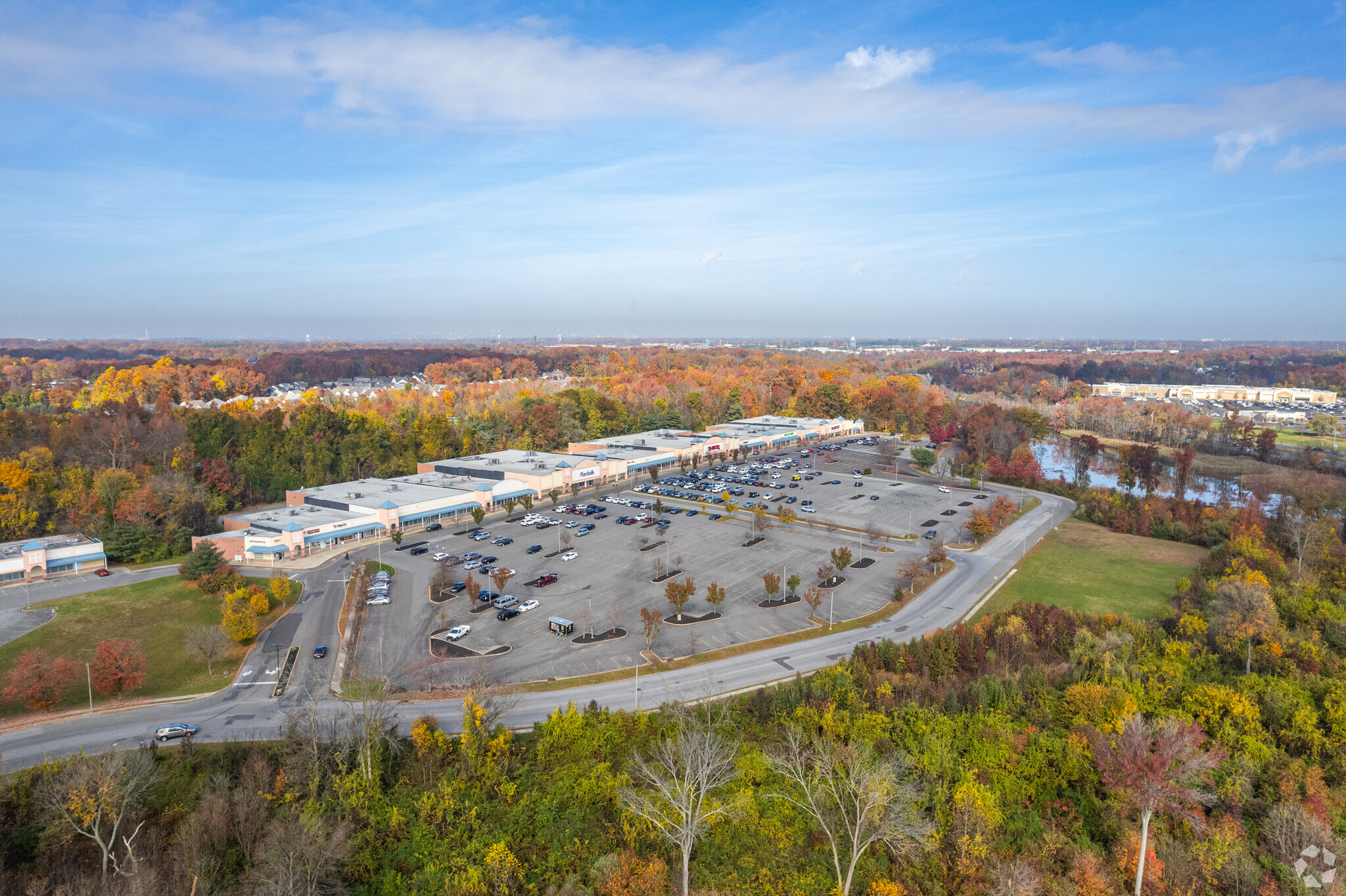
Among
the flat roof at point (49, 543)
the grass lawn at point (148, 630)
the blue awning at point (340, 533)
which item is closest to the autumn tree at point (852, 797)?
the grass lawn at point (148, 630)

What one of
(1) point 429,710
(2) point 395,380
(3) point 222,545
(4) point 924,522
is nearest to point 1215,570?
(4) point 924,522

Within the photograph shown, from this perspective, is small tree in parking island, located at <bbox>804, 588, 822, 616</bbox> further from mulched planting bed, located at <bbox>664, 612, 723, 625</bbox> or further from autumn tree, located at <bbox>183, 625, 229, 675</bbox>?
autumn tree, located at <bbox>183, 625, 229, 675</bbox>

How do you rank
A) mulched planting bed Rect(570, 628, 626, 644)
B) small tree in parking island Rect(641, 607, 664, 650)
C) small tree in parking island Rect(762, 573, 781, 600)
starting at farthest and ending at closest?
small tree in parking island Rect(762, 573, 781, 600) → mulched planting bed Rect(570, 628, 626, 644) → small tree in parking island Rect(641, 607, 664, 650)

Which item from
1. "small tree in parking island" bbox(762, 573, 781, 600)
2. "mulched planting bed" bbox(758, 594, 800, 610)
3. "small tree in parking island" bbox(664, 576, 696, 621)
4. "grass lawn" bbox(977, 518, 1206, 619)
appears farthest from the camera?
"grass lawn" bbox(977, 518, 1206, 619)

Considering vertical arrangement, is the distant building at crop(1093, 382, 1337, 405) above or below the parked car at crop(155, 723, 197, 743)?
above

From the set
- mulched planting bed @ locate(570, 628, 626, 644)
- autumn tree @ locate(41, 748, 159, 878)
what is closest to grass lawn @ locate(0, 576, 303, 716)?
autumn tree @ locate(41, 748, 159, 878)

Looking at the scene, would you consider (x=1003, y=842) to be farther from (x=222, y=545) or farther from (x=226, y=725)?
(x=222, y=545)
